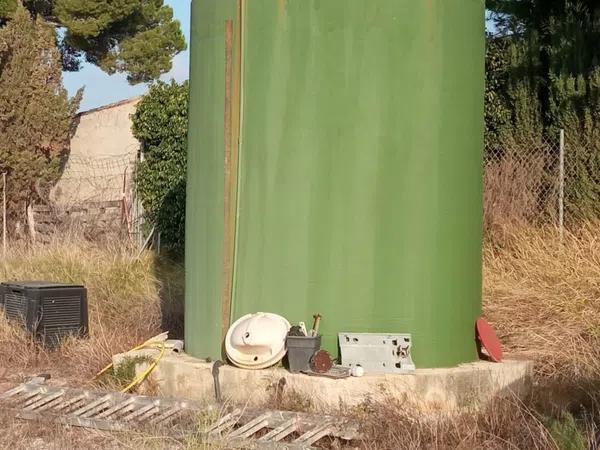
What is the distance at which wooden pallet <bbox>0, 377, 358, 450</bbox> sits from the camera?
4.66 m

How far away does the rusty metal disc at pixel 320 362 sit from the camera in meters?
5.36

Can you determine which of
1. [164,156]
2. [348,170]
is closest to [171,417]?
[348,170]

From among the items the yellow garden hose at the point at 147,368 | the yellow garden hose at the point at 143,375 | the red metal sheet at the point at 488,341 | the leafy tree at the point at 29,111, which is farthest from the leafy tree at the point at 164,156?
the red metal sheet at the point at 488,341

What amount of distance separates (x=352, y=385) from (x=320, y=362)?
0.26 meters

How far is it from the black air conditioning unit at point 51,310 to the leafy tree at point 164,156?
176 inches

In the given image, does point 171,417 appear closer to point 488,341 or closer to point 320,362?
point 320,362

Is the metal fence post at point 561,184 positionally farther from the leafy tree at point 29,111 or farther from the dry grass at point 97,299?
the leafy tree at point 29,111

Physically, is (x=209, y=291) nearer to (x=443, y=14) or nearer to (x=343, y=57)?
(x=343, y=57)

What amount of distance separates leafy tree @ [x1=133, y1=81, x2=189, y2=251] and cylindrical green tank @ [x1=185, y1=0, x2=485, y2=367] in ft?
22.6

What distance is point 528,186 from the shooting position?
9.10 meters

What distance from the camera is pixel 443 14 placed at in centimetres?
584

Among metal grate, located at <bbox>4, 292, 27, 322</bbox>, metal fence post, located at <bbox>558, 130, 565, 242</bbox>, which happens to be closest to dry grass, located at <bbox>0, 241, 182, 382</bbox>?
metal grate, located at <bbox>4, 292, 27, 322</bbox>

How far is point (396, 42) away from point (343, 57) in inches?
14.3

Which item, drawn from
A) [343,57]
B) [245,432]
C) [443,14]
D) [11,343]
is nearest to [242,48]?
[343,57]
